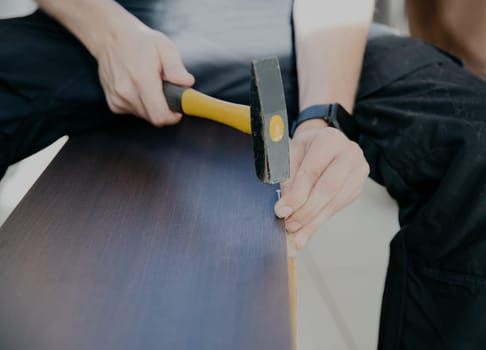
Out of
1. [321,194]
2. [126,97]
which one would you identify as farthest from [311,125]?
[126,97]

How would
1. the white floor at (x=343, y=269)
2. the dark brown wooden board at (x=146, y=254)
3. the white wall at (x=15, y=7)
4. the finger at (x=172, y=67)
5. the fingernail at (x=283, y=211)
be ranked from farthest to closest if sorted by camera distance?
the white wall at (x=15, y=7) < the white floor at (x=343, y=269) < the finger at (x=172, y=67) < the fingernail at (x=283, y=211) < the dark brown wooden board at (x=146, y=254)

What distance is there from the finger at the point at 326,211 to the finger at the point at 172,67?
0.24 m

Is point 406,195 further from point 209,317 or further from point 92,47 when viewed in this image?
point 92,47

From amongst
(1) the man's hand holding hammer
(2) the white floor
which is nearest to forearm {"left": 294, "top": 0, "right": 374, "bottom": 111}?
(1) the man's hand holding hammer

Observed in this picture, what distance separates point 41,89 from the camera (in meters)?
0.70

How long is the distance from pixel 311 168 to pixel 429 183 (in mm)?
174

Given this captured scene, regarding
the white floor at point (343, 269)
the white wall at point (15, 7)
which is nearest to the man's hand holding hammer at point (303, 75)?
the white floor at point (343, 269)

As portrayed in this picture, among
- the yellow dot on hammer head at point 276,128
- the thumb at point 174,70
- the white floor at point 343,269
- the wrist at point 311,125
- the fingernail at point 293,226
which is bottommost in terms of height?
the white floor at point 343,269

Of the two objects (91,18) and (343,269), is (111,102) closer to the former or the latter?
(91,18)

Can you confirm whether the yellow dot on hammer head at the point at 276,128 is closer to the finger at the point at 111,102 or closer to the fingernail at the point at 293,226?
the fingernail at the point at 293,226

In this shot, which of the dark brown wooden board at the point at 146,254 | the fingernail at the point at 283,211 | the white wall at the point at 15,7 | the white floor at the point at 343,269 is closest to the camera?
the dark brown wooden board at the point at 146,254

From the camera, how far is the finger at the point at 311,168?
544 mm

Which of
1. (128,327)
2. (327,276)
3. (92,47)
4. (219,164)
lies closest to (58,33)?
(92,47)

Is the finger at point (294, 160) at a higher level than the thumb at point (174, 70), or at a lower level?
lower
